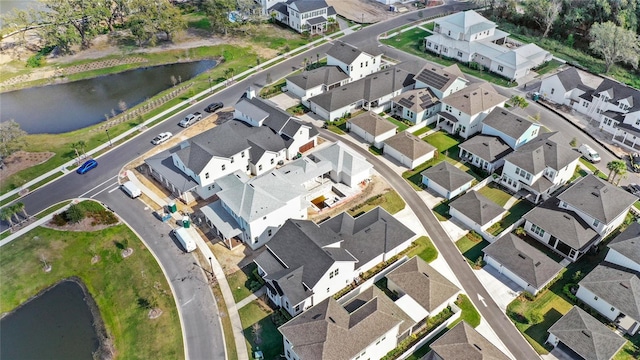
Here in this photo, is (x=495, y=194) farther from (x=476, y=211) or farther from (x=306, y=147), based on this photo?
(x=306, y=147)

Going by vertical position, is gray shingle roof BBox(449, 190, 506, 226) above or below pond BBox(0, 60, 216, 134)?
above

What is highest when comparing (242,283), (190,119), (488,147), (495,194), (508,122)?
(508,122)

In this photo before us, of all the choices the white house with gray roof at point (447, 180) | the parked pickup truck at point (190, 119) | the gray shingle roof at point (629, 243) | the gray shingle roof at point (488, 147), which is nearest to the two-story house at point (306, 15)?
the parked pickup truck at point (190, 119)

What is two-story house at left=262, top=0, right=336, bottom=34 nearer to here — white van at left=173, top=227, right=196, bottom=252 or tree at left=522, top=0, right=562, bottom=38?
tree at left=522, top=0, right=562, bottom=38

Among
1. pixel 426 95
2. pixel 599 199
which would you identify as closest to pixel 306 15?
pixel 426 95

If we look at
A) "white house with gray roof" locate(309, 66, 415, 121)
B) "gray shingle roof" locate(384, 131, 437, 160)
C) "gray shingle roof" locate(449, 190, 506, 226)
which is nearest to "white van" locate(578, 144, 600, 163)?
"gray shingle roof" locate(449, 190, 506, 226)

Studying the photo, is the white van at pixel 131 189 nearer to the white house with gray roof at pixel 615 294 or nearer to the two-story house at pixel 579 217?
the two-story house at pixel 579 217
